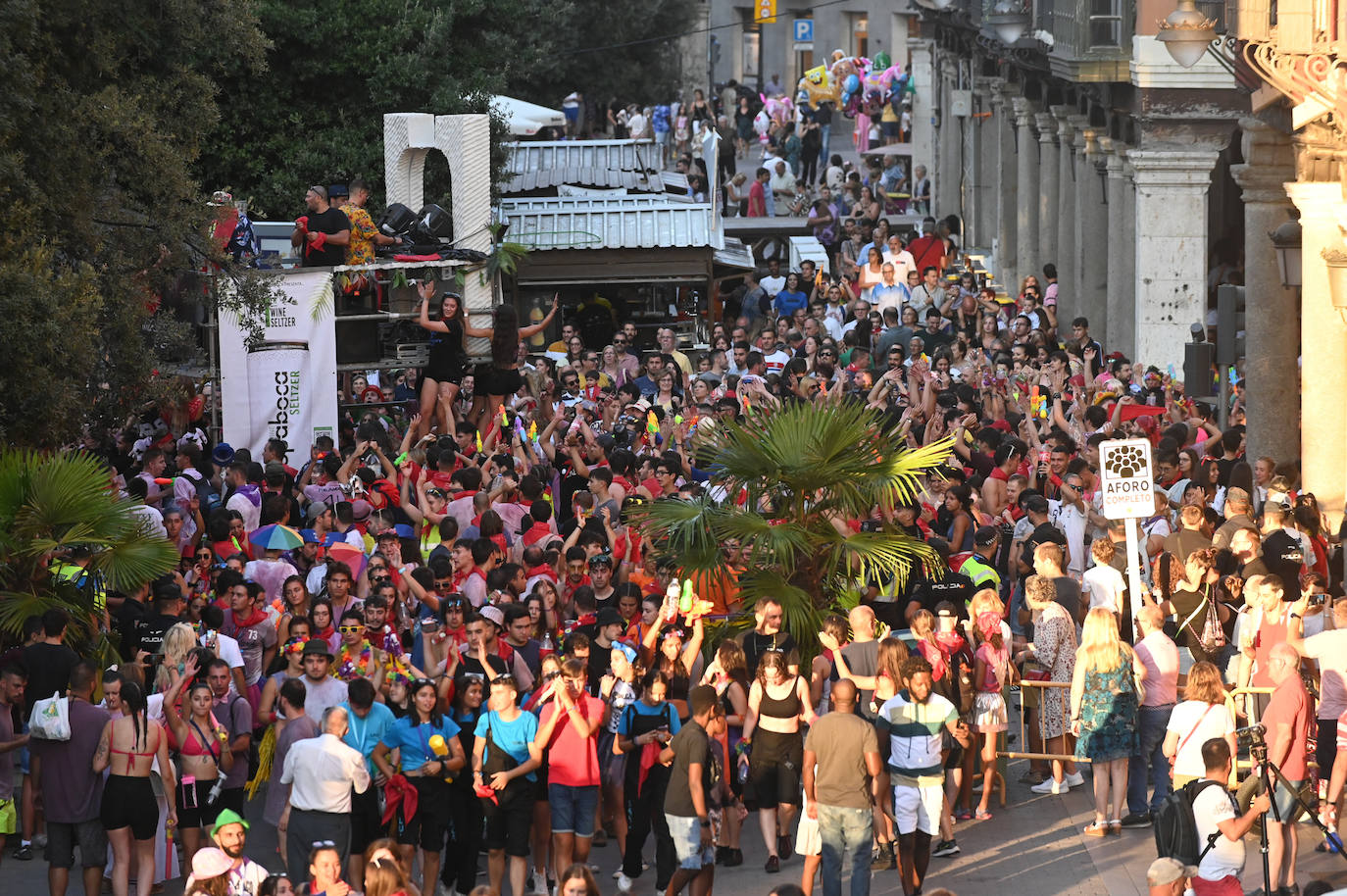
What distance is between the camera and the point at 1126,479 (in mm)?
14344

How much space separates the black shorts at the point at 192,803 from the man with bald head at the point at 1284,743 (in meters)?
5.78

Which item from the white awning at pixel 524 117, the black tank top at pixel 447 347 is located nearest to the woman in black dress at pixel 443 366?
the black tank top at pixel 447 347

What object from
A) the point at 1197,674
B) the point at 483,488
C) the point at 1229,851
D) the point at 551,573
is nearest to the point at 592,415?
the point at 483,488

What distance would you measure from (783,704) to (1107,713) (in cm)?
195

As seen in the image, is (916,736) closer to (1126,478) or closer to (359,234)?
(1126,478)

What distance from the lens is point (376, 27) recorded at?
28.5 meters

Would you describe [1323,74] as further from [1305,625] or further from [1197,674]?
[1197,674]

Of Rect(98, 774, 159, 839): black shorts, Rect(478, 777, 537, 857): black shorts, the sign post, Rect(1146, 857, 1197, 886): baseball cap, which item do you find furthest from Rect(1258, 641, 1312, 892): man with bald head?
Rect(98, 774, 159, 839): black shorts

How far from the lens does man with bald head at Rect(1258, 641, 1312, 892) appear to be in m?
11.9

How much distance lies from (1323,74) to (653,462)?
18.1ft

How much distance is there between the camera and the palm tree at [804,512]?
13516 millimetres

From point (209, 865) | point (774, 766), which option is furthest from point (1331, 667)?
point (209, 865)

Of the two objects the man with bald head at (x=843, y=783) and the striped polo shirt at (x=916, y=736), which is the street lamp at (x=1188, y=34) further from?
the man with bald head at (x=843, y=783)

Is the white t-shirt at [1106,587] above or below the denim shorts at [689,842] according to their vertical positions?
above
